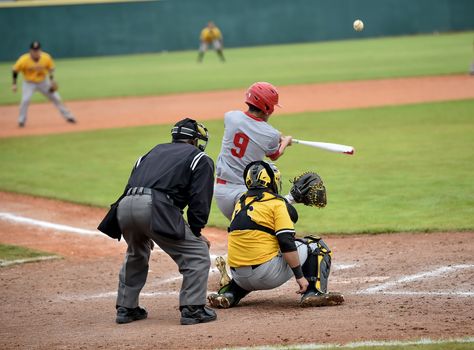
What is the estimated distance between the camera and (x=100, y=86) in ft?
105

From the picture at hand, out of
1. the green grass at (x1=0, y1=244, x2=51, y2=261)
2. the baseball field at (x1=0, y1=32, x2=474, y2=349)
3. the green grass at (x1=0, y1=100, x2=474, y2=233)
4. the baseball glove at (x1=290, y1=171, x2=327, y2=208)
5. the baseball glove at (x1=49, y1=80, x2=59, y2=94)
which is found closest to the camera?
the baseball field at (x1=0, y1=32, x2=474, y2=349)

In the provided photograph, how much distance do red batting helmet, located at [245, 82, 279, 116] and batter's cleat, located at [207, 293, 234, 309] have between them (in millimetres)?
1642

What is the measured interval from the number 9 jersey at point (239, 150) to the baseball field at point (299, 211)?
0.94 m

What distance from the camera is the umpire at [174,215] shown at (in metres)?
6.54

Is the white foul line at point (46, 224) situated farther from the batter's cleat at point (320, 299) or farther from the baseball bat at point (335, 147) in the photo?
the batter's cleat at point (320, 299)

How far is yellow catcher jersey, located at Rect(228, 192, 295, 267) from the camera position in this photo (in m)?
6.70

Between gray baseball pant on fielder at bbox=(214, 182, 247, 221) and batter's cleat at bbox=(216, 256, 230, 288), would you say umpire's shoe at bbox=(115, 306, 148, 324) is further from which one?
gray baseball pant on fielder at bbox=(214, 182, 247, 221)

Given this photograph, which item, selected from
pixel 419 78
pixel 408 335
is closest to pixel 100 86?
pixel 419 78

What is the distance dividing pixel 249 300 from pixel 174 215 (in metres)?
1.33

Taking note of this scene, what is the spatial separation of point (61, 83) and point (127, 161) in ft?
64.3

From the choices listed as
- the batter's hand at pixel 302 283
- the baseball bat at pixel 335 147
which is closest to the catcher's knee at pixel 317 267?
the batter's hand at pixel 302 283

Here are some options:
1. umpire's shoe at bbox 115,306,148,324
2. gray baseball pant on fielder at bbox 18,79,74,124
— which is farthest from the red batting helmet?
gray baseball pant on fielder at bbox 18,79,74,124

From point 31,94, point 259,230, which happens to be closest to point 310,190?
point 259,230

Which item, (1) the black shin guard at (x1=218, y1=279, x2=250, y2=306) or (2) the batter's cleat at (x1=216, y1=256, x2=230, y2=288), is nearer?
(1) the black shin guard at (x1=218, y1=279, x2=250, y2=306)
